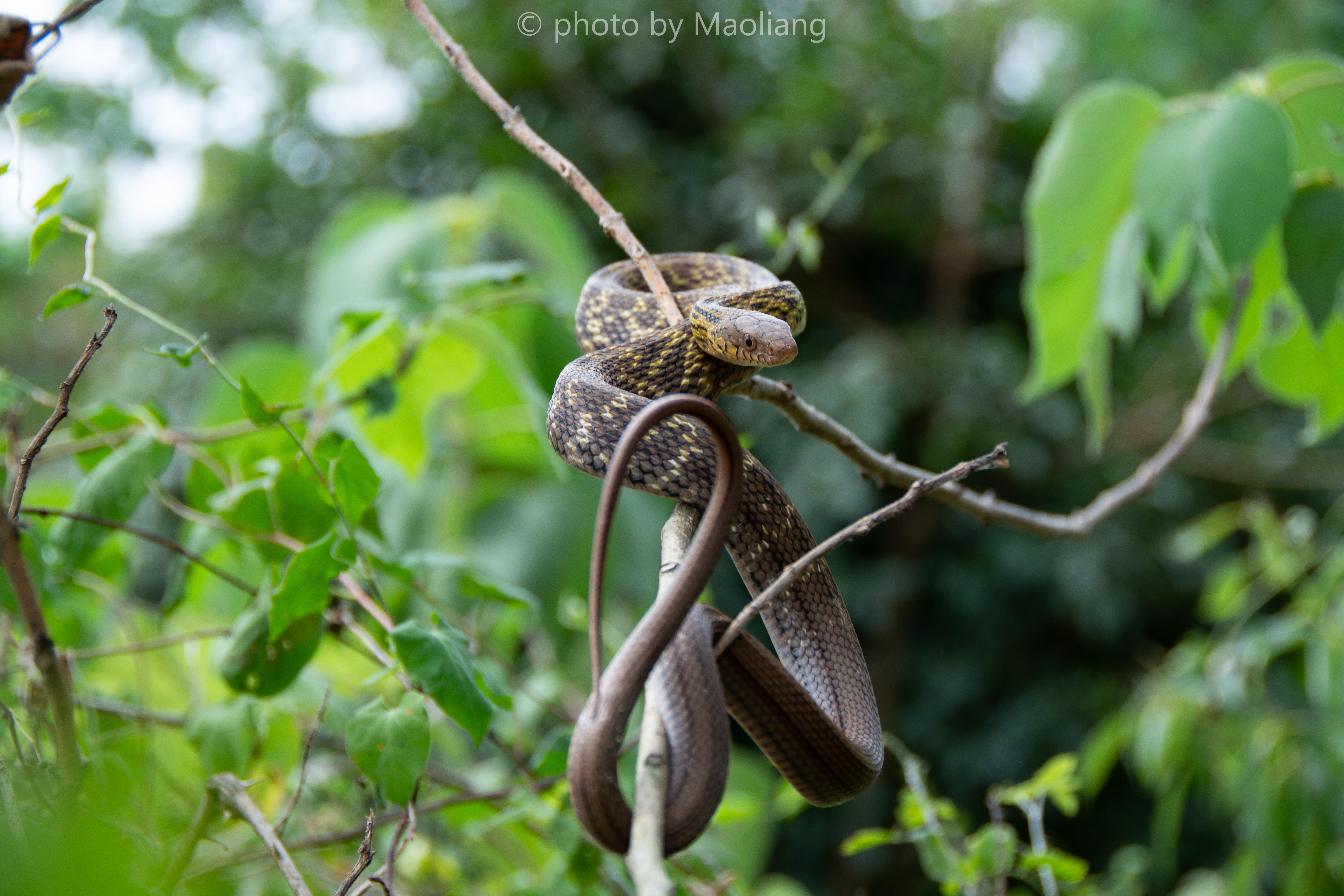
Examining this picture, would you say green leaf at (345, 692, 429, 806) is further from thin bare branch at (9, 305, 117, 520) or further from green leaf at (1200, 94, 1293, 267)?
green leaf at (1200, 94, 1293, 267)

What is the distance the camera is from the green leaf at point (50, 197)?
63cm

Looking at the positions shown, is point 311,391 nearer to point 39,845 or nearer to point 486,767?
point 39,845

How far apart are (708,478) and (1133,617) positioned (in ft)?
15.6

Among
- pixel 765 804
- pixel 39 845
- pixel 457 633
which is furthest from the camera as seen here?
pixel 765 804

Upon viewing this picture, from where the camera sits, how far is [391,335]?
1.15 m

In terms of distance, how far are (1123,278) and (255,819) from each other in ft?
4.12

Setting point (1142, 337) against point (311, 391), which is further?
point (1142, 337)

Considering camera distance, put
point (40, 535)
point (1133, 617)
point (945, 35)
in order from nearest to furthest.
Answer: point (40, 535) → point (1133, 617) → point (945, 35)

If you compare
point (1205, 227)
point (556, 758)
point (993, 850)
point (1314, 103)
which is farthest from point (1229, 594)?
point (556, 758)

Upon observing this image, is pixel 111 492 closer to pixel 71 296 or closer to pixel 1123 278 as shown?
pixel 71 296

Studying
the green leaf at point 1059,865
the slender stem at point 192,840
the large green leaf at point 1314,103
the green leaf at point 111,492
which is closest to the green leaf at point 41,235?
the green leaf at point 111,492

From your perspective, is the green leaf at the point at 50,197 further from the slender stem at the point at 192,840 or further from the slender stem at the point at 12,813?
the slender stem at the point at 192,840

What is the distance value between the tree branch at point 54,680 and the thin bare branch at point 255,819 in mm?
122

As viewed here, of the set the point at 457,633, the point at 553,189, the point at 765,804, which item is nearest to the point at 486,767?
the point at 765,804
